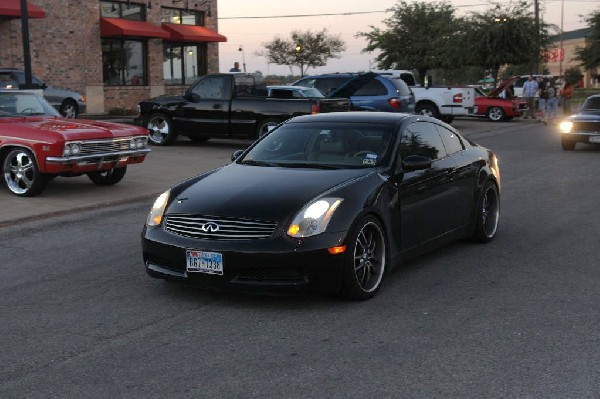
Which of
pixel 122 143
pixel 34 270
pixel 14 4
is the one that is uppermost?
pixel 14 4

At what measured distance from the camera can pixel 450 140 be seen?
7.73 metres

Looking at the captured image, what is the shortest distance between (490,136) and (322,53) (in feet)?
135

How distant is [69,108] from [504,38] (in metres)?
23.2

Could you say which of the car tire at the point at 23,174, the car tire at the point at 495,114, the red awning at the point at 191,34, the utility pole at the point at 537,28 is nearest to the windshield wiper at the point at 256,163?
the car tire at the point at 23,174

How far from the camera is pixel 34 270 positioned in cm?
711

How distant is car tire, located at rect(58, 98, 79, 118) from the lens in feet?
85.8

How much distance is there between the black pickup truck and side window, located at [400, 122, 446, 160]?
1065 cm

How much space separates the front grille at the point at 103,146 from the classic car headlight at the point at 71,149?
0.29ft

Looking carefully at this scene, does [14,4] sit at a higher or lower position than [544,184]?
higher

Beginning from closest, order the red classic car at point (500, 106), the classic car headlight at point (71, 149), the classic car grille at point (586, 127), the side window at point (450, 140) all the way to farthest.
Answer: the side window at point (450, 140) < the classic car headlight at point (71, 149) < the classic car grille at point (586, 127) < the red classic car at point (500, 106)

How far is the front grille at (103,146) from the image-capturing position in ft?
36.4

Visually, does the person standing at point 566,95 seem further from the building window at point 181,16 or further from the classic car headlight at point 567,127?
the building window at point 181,16

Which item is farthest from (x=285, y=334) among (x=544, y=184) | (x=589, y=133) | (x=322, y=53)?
(x=322, y=53)

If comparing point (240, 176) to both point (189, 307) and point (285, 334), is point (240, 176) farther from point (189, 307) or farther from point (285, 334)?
point (285, 334)
